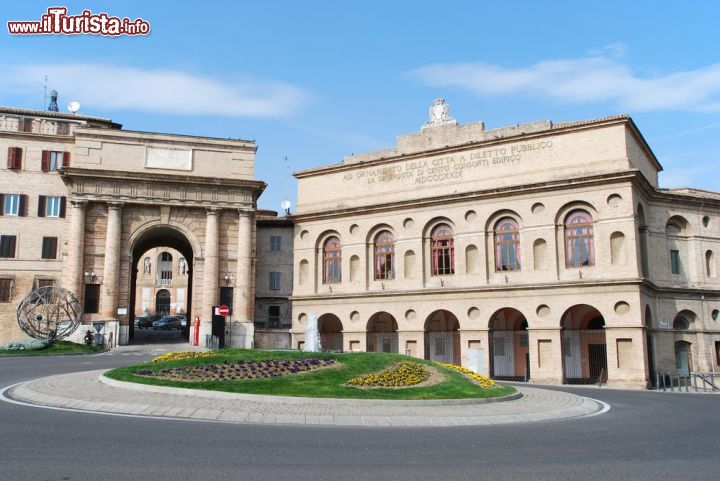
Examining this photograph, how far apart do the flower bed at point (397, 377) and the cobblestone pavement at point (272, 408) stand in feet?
7.09

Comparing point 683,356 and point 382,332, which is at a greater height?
point 382,332

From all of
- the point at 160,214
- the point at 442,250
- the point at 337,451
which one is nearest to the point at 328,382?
the point at 337,451

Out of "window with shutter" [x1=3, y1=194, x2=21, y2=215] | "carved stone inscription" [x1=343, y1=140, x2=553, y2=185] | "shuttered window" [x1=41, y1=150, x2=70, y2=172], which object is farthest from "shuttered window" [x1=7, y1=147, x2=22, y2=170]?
"carved stone inscription" [x1=343, y1=140, x2=553, y2=185]

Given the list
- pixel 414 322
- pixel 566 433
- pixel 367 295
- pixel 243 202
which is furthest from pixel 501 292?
pixel 566 433

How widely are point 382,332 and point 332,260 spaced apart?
661 centimetres

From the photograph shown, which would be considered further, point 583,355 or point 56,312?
point 56,312

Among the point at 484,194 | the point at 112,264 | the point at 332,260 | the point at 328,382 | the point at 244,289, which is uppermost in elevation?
the point at 484,194

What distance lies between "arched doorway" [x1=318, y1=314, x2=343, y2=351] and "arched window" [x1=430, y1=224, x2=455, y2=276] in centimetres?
907

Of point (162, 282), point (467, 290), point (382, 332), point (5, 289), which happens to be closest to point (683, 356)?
point (467, 290)

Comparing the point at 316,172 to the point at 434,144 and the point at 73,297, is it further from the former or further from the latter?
the point at 73,297

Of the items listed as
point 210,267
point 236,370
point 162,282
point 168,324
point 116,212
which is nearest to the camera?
point 236,370

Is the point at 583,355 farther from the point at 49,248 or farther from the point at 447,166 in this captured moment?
the point at 49,248

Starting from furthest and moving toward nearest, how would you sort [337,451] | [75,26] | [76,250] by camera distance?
[76,250] → [75,26] → [337,451]

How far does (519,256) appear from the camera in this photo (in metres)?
41.8
